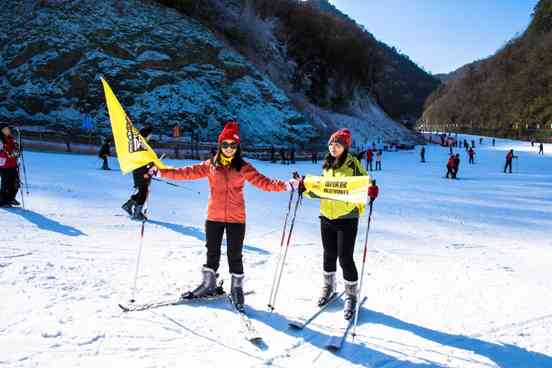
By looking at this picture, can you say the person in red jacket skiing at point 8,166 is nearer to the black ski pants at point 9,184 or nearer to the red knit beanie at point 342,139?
the black ski pants at point 9,184

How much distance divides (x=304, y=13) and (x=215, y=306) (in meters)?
56.3

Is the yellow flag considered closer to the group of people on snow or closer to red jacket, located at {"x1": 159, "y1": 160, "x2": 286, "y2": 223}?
the group of people on snow

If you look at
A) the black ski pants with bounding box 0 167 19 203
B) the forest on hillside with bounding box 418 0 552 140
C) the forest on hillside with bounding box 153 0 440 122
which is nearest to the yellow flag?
the black ski pants with bounding box 0 167 19 203

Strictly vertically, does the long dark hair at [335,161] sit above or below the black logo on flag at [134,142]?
below

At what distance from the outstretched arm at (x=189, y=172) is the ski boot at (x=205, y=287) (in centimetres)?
105

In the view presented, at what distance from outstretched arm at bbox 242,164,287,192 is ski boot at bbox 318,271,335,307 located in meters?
1.15

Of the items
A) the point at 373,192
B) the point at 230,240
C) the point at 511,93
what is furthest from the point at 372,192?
the point at 511,93

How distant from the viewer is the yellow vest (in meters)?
4.12

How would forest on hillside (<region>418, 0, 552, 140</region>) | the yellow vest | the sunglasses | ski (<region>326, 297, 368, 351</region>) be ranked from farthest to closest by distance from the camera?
1. forest on hillside (<region>418, 0, 552, 140</region>)
2. the yellow vest
3. the sunglasses
4. ski (<region>326, 297, 368, 351</region>)

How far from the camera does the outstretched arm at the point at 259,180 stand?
13.8ft

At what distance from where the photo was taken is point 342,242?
4.14m

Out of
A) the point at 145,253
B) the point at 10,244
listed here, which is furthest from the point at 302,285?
the point at 10,244

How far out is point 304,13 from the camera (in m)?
54.4

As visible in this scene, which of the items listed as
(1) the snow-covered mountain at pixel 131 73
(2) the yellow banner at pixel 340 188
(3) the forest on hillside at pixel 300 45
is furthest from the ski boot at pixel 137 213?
(3) the forest on hillside at pixel 300 45
